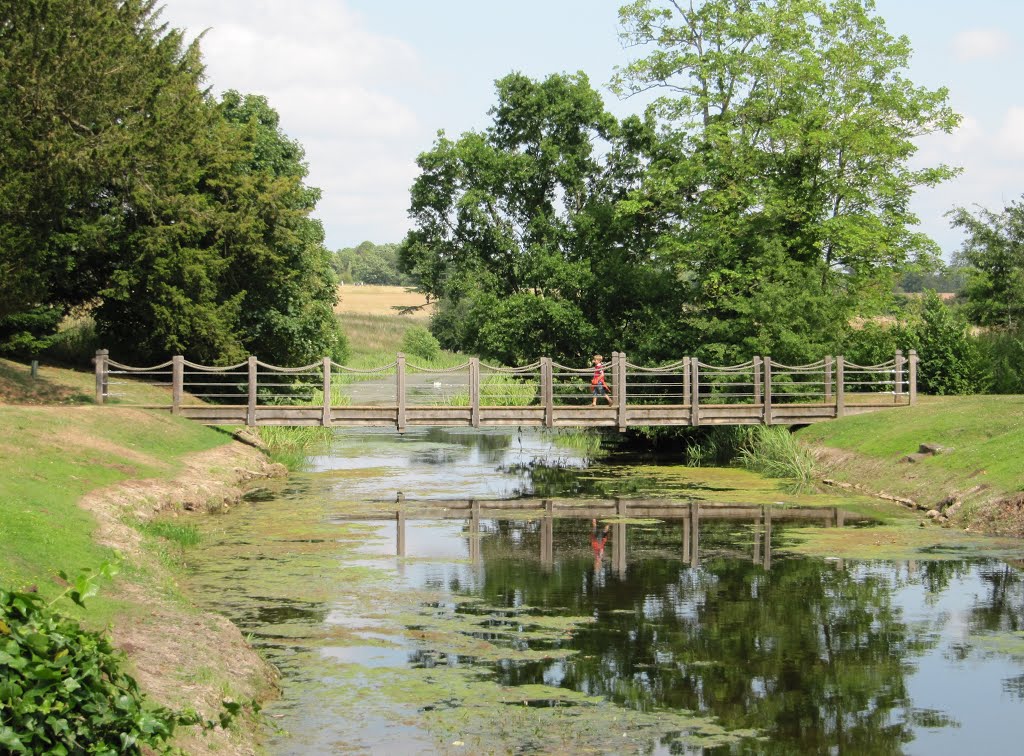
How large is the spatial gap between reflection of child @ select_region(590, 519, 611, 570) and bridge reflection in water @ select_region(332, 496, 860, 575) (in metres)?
0.14

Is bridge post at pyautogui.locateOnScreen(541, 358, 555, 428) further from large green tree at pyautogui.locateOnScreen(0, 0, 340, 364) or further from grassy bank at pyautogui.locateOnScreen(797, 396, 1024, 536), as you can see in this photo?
large green tree at pyautogui.locateOnScreen(0, 0, 340, 364)

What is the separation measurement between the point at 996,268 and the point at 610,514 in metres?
33.9

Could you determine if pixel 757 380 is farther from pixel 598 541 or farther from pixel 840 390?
pixel 598 541

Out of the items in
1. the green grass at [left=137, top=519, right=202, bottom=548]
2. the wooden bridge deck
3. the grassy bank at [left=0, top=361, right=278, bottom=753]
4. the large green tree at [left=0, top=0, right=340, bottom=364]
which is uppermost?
the large green tree at [left=0, top=0, right=340, bottom=364]

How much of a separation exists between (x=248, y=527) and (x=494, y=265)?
25.2 meters

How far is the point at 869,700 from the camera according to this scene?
11531 millimetres

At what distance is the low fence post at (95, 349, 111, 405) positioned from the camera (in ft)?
105

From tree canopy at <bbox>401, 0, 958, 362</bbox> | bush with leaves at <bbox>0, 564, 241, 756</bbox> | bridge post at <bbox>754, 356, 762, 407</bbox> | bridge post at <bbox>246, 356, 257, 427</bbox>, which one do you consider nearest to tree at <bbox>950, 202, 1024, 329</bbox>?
tree canopy at <bbox>401, 0, 958, 362</bbox>

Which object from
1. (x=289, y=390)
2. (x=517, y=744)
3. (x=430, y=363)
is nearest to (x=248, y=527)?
(x=517, y=744)

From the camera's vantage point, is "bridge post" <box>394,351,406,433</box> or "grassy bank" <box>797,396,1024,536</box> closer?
"grassy bank" <box>797,396,1024,536</box>

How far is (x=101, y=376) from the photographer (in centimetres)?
3212

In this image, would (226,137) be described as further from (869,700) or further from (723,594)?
(869,700)

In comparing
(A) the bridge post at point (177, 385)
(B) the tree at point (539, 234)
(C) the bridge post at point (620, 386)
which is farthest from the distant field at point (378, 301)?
(C) the bridge post at point (620, 386)

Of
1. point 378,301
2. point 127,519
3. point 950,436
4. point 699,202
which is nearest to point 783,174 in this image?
point 699,202
